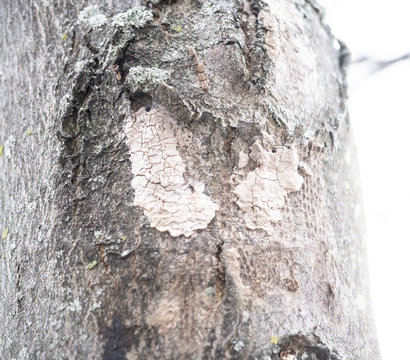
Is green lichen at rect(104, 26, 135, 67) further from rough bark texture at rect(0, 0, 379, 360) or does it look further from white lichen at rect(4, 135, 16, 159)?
white lichen at rect(4, 135, 16, 159)

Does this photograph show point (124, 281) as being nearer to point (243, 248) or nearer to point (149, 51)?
point (243, 248)

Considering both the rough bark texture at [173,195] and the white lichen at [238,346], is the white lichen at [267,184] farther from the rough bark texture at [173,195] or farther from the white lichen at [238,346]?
the white lichen at [238,346]

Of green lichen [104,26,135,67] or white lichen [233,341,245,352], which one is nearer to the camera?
white lichen [233,341,245,352]

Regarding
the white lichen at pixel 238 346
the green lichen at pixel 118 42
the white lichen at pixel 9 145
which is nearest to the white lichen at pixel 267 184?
the white lichen at pixel 238 346

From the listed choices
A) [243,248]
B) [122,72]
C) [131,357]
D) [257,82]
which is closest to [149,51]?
[122,72]

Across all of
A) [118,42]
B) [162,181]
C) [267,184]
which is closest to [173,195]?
[162,181]

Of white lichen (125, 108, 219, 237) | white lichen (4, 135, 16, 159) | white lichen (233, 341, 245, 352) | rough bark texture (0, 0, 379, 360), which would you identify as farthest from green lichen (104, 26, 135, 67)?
white lichen (233, 341, 245, 352)

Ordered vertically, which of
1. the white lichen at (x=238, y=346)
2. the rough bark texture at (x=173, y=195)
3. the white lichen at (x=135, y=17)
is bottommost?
the white lichen at (x=238, y=346)
